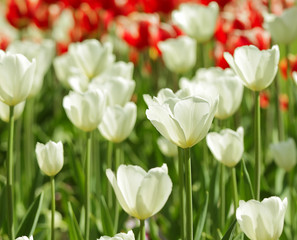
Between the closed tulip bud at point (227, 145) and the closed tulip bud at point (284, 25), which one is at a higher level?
the closed tulip bud at point (284, 25)

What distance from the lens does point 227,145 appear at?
1.46 m

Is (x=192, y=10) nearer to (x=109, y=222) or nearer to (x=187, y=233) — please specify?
(x=109, y=222)

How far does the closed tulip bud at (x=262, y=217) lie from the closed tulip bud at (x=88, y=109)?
1.77 ft

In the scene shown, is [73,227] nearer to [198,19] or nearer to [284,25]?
[284,25]

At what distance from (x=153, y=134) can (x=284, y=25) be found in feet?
2.31

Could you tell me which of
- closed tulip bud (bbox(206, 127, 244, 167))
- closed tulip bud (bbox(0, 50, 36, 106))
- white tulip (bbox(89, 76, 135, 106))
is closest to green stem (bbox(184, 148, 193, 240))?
closed tulip bud (bbox(206, 127, 244, 167))

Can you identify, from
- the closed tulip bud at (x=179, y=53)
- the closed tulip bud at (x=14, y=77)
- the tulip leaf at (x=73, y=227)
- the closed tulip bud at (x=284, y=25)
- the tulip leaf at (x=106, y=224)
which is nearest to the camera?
the closed tulip bud at (x=14, y=77)

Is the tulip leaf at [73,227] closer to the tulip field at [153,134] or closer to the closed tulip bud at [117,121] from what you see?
the tulip field at [153,134]

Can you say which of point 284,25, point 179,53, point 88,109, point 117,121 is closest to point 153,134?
point 179,53

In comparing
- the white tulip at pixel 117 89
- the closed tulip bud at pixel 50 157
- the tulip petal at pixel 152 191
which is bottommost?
the tulip petal at pixel 152 191

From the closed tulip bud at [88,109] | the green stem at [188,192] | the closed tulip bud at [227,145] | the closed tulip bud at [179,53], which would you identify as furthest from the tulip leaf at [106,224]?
the closed tulip bud at [179,53]

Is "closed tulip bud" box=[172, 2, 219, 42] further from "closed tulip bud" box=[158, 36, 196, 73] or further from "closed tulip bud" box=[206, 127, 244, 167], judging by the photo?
"closed tulip bud" box=[206, 127, 244, 167]

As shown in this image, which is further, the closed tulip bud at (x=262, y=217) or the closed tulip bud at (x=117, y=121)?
the closed tulip bud at (x=117, y=121)

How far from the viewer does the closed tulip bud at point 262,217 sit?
1.11 m
